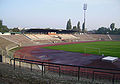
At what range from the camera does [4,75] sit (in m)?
6.93

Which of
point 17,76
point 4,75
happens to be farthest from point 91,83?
point 4,75

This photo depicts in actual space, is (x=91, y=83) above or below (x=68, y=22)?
below

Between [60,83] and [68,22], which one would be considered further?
[68,22]

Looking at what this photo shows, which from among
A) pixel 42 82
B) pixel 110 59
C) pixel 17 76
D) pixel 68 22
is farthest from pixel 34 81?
pixel 68 22

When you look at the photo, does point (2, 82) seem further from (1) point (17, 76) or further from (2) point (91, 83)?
(2) point (91, 83)

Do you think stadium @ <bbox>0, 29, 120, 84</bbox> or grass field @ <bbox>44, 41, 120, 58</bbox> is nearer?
stadium @ <bbox>0, 29, 120, 84</bbox>

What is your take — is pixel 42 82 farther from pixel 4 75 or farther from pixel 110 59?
pixel 110 59

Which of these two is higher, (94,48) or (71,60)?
(94,48)

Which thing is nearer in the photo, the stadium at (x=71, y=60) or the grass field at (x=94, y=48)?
the stadium at (x=71, y=60)

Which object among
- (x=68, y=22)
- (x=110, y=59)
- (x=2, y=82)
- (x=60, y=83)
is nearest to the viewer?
(x=60, y=83)

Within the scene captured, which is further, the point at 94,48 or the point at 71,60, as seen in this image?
the point at 94,48

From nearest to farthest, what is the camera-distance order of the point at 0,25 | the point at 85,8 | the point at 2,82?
1. the point at 2,82
2. the point at 0,25
3. the point at 85,8

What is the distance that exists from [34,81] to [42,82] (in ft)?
1.47

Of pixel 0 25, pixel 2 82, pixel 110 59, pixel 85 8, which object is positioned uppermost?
pixel 85 8
